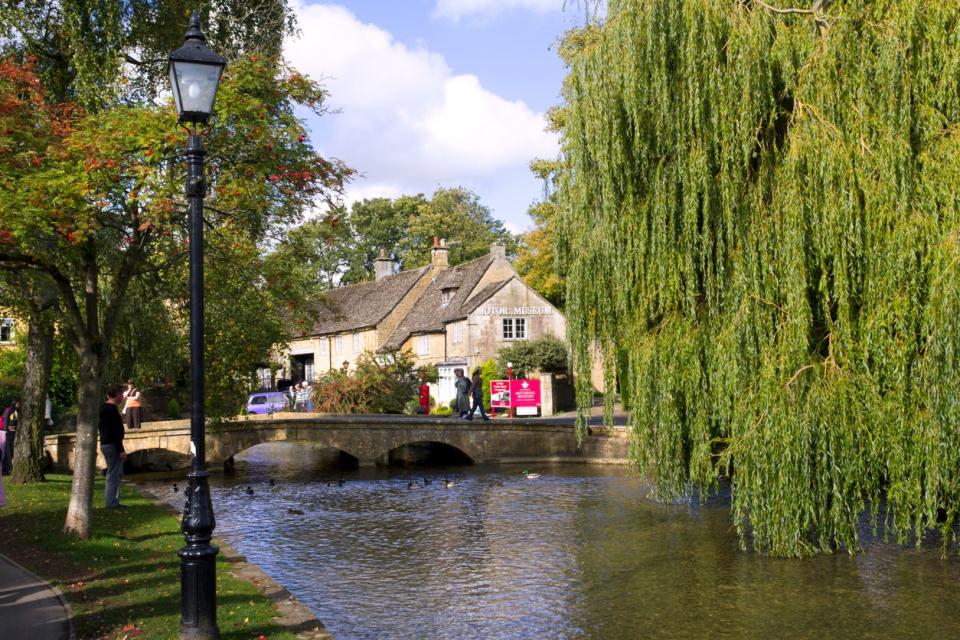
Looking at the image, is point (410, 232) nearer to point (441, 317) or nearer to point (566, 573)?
point (441, 317)

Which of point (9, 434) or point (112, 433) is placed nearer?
point (112, 433)

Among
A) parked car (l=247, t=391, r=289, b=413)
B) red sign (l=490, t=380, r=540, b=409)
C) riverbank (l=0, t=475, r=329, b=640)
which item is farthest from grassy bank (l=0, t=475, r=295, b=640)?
parked car (l=247, t=391, r=289, b=413)

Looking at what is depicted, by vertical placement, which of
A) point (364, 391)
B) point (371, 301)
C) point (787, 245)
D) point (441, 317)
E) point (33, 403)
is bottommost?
point (33, 403)

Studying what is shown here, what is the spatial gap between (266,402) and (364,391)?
1048 centimetres

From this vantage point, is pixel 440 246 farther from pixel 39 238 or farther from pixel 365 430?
pixel 39 238

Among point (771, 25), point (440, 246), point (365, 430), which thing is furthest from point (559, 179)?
point (440, 246)

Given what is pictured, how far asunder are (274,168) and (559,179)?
5.06 m

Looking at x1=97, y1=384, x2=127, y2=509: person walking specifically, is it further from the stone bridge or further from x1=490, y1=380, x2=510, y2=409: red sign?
x1=490, y1=380, x2=510, y2=409: red sign

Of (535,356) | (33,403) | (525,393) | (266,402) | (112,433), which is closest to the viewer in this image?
(112,433)

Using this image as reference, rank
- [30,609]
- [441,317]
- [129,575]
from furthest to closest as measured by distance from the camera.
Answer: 1. [441,317]
2. [129,575]
3. [30,609]

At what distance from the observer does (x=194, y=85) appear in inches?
314

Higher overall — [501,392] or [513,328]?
[513,328]

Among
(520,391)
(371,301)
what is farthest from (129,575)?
(371,301)

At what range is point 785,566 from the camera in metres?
12.7
